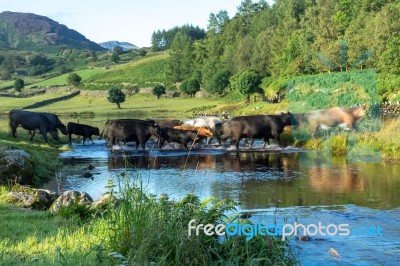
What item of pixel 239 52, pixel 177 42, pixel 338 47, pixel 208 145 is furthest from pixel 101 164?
pixel 177 42

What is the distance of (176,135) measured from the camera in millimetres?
31109

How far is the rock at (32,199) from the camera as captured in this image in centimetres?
1252

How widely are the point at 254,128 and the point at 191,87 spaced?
7999 cm

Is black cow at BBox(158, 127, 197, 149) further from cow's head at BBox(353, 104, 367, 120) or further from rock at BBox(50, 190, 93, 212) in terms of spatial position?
rock at BBox(50, 190, 93, 212)

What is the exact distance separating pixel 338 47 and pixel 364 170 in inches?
2074

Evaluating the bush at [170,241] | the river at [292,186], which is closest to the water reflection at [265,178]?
the river at [292,186]

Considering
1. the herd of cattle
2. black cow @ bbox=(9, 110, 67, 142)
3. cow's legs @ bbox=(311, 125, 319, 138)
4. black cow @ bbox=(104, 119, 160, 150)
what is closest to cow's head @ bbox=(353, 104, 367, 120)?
the herd of cattle

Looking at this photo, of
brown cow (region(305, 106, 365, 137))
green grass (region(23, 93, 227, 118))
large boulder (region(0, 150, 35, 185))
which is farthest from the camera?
green grass (region(23, 93, 227, 118))

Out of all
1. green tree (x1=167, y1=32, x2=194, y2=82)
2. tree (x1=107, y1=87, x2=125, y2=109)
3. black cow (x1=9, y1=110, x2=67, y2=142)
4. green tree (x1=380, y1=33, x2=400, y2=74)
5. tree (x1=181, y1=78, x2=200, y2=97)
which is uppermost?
green tree (x1=167, y1=32, x2=194, y2=82)

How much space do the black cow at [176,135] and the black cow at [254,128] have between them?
7.49 ft

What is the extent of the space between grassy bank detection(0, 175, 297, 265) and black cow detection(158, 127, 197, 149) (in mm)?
21430

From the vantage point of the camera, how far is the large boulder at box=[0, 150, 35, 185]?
52.0 ft

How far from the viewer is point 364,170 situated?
67.2 ft

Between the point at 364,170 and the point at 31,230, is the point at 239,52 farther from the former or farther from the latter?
the point at 31,230
